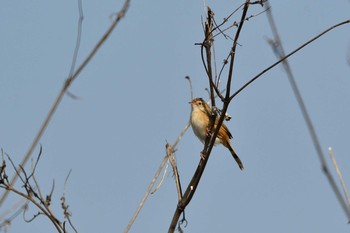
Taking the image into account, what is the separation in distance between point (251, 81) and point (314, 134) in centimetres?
128

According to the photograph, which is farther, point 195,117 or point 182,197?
point 195,117

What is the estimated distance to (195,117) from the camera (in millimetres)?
8406

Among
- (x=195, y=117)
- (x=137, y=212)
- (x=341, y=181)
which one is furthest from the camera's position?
(x=195, y=117)

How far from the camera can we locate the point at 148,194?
10.2 ft

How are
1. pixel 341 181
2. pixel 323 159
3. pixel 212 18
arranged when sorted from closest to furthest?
1. pixel 323 159
2. pixel 341 181
3. pixel 212 18

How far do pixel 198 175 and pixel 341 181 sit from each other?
1.13 meters

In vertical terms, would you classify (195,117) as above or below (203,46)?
above

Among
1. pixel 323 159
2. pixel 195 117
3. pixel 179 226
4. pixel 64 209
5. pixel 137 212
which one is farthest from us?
pixel 195 117

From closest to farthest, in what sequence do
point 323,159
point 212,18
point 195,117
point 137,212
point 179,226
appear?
point 323,159 < point 137,212 < point 179,226 < point 212,18 < point 195,117

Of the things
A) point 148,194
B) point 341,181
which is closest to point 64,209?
point 148,194

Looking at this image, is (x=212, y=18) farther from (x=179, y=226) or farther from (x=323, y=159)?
(x=323, y=159)

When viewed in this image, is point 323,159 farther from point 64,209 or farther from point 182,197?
point 64,209

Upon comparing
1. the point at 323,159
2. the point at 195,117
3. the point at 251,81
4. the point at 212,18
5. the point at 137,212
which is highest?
the point at 195,117

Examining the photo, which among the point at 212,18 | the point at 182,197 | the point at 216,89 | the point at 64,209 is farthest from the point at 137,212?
the point at 212,18
